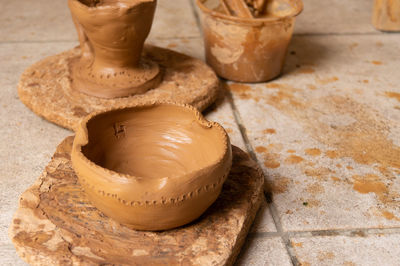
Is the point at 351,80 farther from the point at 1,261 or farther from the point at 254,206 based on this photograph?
the point at 1,261

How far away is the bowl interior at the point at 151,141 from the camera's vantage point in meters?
1.56

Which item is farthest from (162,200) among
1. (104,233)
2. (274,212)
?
(274,212)

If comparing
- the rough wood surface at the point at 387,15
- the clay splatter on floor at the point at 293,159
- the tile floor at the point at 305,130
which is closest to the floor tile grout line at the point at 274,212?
the tile floor at the point at 305,130

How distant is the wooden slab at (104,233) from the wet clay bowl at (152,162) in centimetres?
5

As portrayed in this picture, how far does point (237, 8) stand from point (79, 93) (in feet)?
2.92

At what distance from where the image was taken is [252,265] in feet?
4.73

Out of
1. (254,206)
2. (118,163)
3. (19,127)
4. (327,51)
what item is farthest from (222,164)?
(327,51)

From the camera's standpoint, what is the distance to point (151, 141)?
1650mm

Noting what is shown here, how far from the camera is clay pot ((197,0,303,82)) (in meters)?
2.25

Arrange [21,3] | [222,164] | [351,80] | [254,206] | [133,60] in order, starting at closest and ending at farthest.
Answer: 1. [222,164]
2. [254,206]
3. [133,60]
4. [351,80]
5. [21,3]

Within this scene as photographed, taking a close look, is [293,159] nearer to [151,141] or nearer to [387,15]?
[151,141]

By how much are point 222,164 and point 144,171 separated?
33 centimetres

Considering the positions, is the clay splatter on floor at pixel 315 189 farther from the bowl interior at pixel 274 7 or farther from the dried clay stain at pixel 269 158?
the bowl interior at pixel 274 7

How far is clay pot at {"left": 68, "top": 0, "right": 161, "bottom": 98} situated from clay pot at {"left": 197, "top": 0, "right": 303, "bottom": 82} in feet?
1.10
